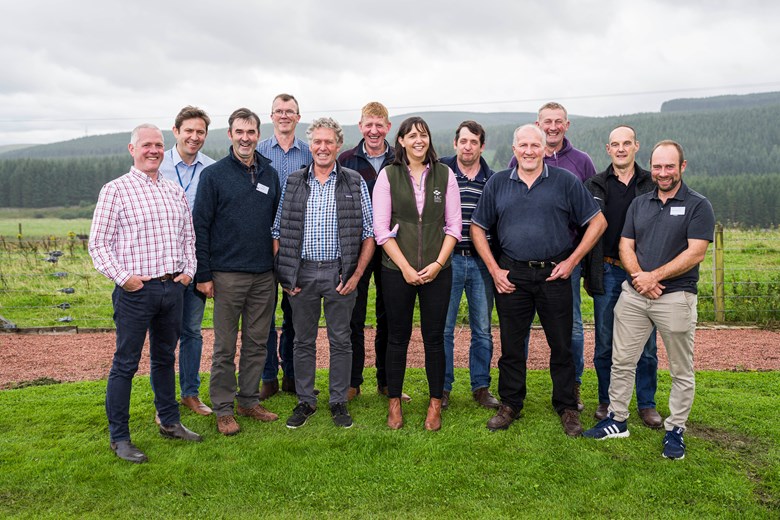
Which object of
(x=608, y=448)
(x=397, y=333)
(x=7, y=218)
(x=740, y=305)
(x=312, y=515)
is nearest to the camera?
(x=312, y=515)

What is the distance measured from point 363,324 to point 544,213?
2.12 metres

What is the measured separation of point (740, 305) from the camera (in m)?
11.2

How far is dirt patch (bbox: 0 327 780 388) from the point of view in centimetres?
805

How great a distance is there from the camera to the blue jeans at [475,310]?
18.4 ft

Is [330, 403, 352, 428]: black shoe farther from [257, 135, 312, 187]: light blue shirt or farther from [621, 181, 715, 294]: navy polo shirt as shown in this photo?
[621, 181, 715, 294]: navy polo shirt

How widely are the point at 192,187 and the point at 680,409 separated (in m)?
4.64

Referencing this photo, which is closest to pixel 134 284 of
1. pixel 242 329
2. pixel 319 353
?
pixel 242 329

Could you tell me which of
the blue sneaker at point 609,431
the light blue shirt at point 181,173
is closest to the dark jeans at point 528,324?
the blue sneaker at point 609,431

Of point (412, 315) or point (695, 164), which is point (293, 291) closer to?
point (412, 315)

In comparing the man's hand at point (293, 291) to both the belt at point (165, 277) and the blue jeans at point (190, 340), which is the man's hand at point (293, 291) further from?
the belt at point (165, 277)

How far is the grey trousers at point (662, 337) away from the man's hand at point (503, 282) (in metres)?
0.94

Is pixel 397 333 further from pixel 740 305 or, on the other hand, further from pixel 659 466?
pixel 740 305

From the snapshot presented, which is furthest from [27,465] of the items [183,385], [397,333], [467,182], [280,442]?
[467,182]

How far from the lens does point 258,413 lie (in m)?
5.59
